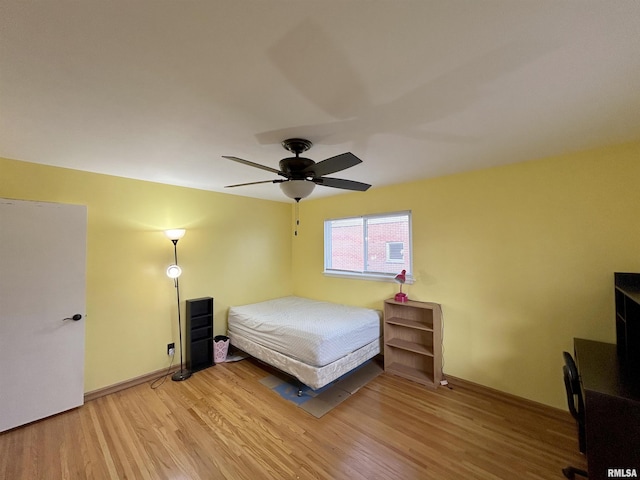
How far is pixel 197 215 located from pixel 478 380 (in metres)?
4.12

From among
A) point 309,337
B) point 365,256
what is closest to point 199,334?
point 309,337

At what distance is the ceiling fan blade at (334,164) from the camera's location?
5.47 ft

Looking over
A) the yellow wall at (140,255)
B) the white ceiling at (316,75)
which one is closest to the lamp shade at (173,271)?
the yellow wall at (140,255)

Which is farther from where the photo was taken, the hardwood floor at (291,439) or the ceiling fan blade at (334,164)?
the hardwood floor at (291,439)

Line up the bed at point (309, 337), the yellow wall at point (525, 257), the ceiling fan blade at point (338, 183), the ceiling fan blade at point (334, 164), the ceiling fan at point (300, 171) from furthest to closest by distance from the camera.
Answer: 1. the bed at point (309, 337)
2. the yellow wall at point (525, 257)
3. the ceiling fan blade at point (338, 183)
4. the ceiling fan at point (300, 171)
5. the ceiling fan blade at point (334, 164)

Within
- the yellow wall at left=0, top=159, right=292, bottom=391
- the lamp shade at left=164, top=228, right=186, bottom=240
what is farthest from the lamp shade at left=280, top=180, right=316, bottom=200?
the yellow wall at left=0, top=159, right=292, bottom=391

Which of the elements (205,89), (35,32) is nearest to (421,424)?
(205,89)

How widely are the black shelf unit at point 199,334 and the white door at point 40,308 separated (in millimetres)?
1046

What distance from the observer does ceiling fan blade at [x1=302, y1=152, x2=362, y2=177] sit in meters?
1.67

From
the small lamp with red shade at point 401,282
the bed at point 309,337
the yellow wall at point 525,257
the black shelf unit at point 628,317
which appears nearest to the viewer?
the black shelf unit at point 628,317

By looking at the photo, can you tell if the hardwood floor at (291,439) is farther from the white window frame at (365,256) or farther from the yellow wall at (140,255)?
the white window frame at (365,256)

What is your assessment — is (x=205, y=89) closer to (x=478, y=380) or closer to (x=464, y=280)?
(x=464, y=280)

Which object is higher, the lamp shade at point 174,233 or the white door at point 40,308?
the lamp shade at point 174,233

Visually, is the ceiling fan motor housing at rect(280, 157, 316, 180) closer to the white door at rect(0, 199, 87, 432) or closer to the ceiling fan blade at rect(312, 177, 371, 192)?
the ceiling fan blade at rect(312, 177, 371, 192)
